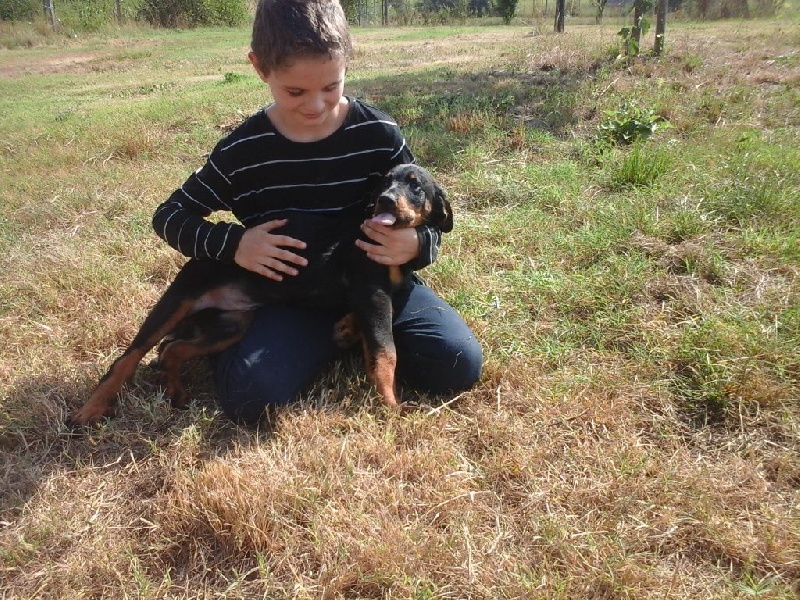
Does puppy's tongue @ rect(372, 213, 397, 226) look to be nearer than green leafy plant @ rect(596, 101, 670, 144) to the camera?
Yes

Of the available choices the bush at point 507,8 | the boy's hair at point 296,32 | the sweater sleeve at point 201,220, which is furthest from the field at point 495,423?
the bush at point 507,8

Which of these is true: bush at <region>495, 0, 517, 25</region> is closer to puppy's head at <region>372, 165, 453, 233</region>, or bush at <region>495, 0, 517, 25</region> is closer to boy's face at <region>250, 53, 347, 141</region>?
puppy's head at <region>372, 165, 453, 233</region>

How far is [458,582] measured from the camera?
1.66 meters

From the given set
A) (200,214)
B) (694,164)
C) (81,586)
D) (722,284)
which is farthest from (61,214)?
(694,164)

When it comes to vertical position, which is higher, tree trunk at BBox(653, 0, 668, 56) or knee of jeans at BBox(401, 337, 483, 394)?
tree trunk at BBox(653, 0, 668, 56)

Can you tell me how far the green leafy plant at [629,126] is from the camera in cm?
512

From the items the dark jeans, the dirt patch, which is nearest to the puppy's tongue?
the dark jeans

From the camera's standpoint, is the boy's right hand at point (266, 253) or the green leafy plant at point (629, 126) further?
the green leafy plant at point (629, 126)

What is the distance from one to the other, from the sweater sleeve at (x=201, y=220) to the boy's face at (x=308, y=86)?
0.41 m

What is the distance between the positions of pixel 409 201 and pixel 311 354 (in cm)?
74

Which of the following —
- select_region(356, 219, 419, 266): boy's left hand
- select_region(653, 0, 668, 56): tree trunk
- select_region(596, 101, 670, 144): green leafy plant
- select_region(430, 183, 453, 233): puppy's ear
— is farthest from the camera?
select_region(653, 0, 668, 56): tree trunk

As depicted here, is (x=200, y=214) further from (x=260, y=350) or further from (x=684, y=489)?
(x=684, y=489)

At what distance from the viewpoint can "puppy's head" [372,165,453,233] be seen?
2357 millimetres

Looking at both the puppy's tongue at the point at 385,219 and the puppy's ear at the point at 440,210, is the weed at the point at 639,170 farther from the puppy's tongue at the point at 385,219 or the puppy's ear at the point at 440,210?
the puppy's tongue at the point at 385,219
